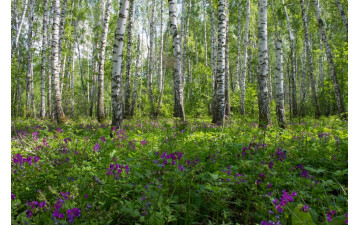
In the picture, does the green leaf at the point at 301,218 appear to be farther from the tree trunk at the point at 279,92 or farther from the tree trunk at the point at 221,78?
the tree trunk at the point at 279,92

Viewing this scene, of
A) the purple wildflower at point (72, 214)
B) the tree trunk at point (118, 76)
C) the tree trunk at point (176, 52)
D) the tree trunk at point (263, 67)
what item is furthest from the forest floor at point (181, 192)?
the tree trunk at point (176, 52)

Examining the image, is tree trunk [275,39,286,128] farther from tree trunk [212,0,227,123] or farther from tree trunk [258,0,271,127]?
tree trunk [212,0,227,123]

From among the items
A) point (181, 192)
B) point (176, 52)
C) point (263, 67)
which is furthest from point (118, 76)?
point (263, 67)

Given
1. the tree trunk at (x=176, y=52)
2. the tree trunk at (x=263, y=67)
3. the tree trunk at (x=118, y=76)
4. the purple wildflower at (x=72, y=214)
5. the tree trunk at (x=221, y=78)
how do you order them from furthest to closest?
the tree trunk at (x=176, y=52)
the tree trunk at (x=221, y=78)
the tree trunk at (x=263, y=67)
the tree trunk at (x=118, y=76)
the purple wildflower at (x=72, y=214)

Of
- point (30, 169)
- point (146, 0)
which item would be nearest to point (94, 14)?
point (146, 0)

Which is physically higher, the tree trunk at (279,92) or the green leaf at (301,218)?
the tree trunk at (279,92)

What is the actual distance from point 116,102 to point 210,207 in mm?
4792

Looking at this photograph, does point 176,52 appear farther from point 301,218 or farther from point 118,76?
point 301,218

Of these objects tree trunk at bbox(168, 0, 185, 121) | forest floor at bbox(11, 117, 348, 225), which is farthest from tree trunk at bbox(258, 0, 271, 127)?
forest floor at bbox(11, 117, 348, 225)

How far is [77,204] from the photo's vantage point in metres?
2.00

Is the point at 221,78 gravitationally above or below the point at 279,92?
above

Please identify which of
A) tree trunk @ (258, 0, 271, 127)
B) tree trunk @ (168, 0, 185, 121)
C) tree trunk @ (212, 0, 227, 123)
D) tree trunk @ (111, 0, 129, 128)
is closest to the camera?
tree trunk @ (111, 0, 129, 128)

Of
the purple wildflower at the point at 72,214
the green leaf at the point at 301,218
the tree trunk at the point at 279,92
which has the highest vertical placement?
the tree trunk at the point at 279,92

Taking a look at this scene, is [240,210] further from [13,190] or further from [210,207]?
[13,190]
